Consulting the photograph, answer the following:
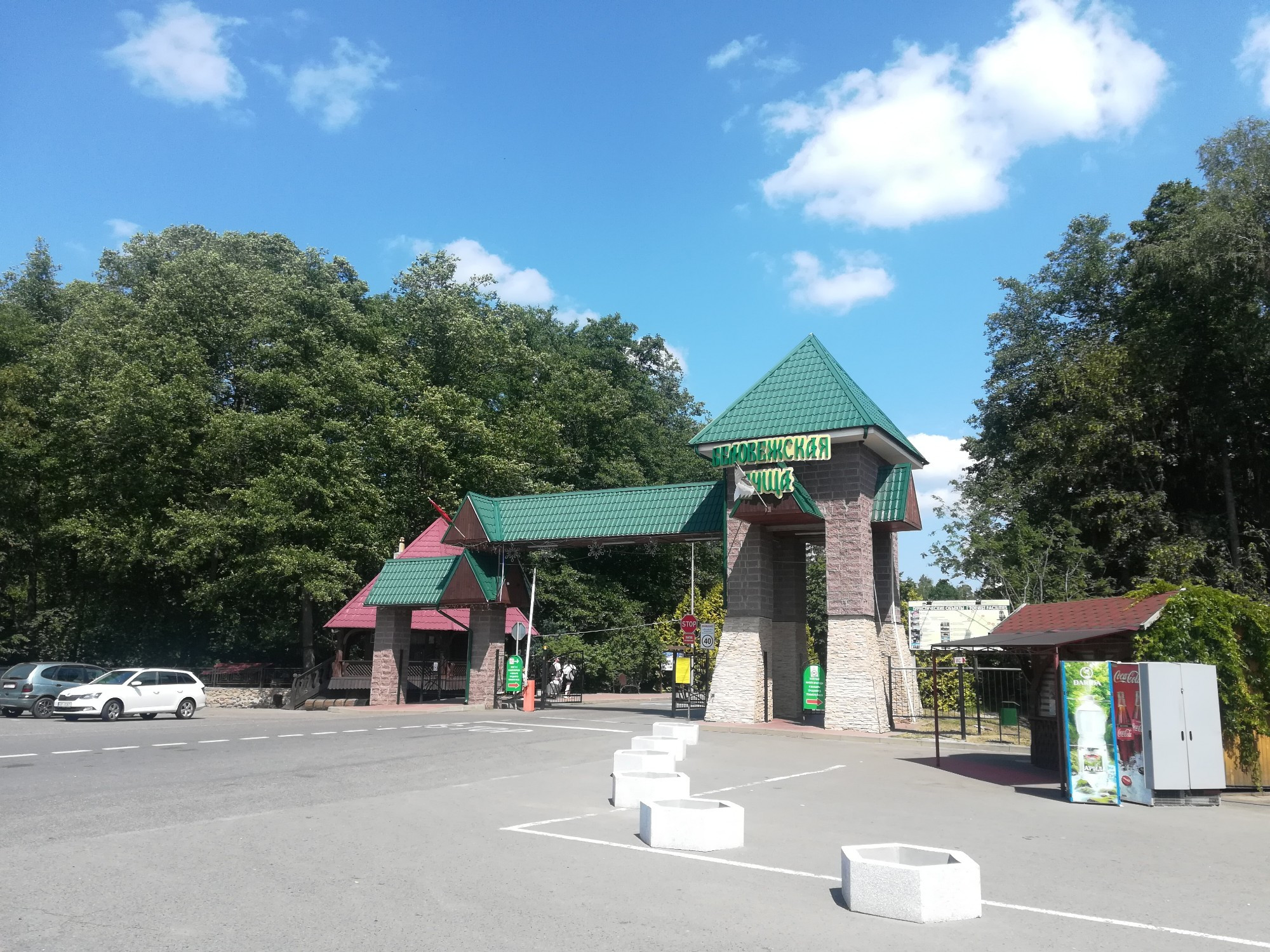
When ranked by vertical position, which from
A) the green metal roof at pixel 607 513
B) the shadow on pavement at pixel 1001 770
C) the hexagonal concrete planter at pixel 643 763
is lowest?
the shadow on pavement at pixel 1001 770

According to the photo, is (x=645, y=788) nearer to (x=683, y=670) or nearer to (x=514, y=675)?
(x=683, y=670)

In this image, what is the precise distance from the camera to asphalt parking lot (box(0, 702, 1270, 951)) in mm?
6156

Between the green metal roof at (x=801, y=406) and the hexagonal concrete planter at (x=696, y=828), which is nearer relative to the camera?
the hexagonal concrete planter at (x=696, y=828)

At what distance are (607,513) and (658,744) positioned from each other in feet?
52.1

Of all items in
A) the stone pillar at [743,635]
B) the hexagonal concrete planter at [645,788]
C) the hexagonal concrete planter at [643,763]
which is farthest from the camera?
the stone pillar at [743,635]

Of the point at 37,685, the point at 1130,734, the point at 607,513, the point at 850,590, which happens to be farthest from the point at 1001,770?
the point at 37,685

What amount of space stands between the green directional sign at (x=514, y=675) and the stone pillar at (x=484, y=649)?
2.17ft

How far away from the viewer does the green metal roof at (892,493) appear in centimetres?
2608

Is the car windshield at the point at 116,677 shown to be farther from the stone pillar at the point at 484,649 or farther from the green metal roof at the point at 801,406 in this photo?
the green metal roof at the point at 801,406

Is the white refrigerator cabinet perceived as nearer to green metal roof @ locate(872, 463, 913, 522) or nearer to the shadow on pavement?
the shadow on pavement

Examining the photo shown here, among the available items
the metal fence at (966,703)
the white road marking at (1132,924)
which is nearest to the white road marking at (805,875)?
the white road marking at (1132,924)

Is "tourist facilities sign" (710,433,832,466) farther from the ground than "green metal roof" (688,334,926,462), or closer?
closer

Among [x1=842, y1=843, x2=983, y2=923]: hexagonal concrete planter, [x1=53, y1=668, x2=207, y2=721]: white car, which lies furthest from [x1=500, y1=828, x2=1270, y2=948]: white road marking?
[x1=53, y1=668, x2=207, y2=721]: white car

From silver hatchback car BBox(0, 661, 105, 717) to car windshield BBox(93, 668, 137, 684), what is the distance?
695mm
